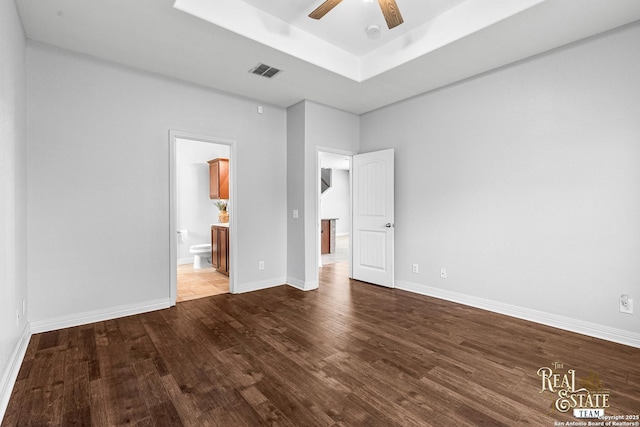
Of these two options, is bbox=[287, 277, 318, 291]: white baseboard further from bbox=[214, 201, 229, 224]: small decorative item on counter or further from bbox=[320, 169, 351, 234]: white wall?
bbox=[320, 169, 351, 234]: white wall

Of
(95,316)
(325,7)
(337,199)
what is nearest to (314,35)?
(325,7)

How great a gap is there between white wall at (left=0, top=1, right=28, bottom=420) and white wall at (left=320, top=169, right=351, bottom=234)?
9510 mm

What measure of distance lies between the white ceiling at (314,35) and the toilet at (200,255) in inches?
127

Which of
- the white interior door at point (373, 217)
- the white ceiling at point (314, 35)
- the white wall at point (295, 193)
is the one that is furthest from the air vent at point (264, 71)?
the white interior door at point (373, 217)

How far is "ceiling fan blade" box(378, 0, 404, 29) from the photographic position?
2189 millimetres

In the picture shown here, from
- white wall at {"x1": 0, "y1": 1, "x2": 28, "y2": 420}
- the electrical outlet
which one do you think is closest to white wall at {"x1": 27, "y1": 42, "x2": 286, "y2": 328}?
white wall at {"x1": 0, "y1": 1, "x2": 28, "y2": 420}

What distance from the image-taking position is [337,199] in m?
12.3

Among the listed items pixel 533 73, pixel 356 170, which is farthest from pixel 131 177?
pixel 533 73

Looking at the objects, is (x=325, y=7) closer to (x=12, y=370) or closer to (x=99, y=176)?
(x=99, y=176)

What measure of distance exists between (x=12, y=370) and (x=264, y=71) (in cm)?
334

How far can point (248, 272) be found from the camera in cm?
433

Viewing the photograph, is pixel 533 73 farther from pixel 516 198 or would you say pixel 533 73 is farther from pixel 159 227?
pixel 159 227

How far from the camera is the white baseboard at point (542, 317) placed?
8.83ft

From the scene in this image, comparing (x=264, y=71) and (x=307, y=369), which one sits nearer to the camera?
(x=307, y=369)
